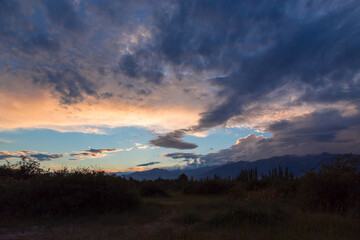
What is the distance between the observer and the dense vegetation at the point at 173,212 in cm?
859

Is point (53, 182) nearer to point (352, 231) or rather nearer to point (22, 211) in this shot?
point (22, 211)

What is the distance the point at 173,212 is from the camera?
538 inches

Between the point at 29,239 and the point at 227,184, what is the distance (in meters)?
26.2

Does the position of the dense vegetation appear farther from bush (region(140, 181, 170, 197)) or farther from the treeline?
bush (region(140, 181, 170, 197))

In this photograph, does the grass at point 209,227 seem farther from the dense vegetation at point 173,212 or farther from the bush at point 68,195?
the bush at point 68,195

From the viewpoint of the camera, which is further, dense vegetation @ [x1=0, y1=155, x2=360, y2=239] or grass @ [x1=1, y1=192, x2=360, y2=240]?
dense vegetation @ [x1=0, y1=155, x2=360, y2=239]

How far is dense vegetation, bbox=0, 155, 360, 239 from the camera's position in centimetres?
859

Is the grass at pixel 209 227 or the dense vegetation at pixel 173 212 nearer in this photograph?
the grass at pixel 209 227

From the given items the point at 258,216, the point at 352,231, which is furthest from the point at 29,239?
the point at 352,231

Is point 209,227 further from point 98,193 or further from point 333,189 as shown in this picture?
point 333,189

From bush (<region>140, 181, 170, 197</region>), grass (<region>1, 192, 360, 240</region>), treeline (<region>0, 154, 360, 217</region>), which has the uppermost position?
treeline (<region>0, 154, 360, 217</region>)

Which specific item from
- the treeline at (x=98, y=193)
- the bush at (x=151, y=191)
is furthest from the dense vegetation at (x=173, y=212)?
the bush at (x=151, y=191)

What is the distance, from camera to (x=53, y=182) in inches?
514

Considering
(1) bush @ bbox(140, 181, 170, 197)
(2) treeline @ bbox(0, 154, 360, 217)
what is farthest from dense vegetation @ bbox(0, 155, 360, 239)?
(1) bush @ bbox(140, 181, 170, 197)
